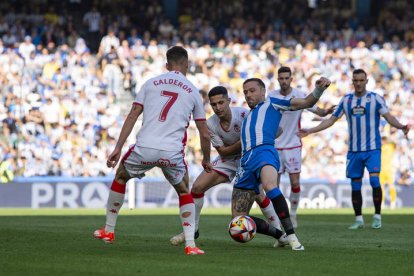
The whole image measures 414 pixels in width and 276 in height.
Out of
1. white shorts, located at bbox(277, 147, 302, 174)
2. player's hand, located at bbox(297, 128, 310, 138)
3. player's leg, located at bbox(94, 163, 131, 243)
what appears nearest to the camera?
player's leg, located at bbox(94, 163, 131, 243)

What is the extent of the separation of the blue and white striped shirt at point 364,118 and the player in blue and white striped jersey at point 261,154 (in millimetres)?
4901

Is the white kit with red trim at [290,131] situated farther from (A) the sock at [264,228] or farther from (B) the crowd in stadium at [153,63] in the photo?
(B) the crowd in stadium at [153,63]

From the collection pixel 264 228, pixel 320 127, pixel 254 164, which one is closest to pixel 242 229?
pixel 264 228

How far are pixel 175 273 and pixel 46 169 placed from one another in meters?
18.9

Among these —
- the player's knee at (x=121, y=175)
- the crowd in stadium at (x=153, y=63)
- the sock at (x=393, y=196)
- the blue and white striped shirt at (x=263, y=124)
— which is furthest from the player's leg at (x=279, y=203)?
the sock at (x=393, y=196)

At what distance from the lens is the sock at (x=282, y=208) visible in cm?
1034

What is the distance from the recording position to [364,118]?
15680mm

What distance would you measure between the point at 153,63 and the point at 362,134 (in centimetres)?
1583

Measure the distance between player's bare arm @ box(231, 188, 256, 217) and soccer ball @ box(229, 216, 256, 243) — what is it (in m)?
0.42

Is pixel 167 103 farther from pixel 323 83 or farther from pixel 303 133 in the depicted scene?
pixel 303 133

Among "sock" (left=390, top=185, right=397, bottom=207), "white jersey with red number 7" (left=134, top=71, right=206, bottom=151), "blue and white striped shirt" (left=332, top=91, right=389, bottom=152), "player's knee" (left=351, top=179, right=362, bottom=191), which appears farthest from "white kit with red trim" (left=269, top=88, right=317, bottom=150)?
"sock" (left=390, top=185, right=397, bottom=207)

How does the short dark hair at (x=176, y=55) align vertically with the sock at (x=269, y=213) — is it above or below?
above

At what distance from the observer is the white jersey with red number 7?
392 inches

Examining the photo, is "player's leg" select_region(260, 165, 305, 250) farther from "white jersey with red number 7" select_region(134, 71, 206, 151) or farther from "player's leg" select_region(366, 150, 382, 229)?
"player's leg" select_region(366, 150, 382, 229)
